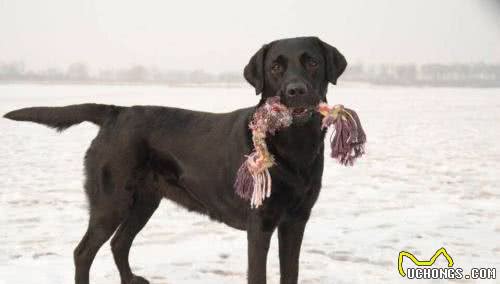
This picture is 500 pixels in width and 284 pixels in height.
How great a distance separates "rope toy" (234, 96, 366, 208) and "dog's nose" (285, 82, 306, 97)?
0.14 meters

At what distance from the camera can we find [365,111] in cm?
2236

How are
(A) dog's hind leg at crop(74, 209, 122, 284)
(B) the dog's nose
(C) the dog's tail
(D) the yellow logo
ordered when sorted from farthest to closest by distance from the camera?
(D) the yellow logo
(C) the dog's tail
(A) dog's hind leg at crop(74, 209, 122, 284)
(B) the dog's nose

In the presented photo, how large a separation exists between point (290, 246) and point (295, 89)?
3.39 feet

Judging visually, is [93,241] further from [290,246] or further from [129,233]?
[290,246]

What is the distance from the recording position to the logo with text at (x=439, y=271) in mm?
4262

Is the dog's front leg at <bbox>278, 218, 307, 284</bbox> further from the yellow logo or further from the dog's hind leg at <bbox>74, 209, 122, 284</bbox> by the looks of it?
the dog's hind leg at <bbox>74, 209, 122, 284</bbox>

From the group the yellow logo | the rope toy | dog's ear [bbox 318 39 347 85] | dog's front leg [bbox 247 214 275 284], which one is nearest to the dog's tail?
the rope toy

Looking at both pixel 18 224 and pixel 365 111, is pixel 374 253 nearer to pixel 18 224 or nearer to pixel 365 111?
pixel 18 224

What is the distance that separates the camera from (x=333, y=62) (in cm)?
362

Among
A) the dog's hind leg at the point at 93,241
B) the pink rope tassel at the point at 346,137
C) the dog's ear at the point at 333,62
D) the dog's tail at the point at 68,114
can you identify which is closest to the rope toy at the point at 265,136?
the pink rope tassel at the point at 346,137

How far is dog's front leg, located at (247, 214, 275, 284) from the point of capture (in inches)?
136

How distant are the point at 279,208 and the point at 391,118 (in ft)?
54.0

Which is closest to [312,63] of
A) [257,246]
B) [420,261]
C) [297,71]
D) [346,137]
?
[297,71]

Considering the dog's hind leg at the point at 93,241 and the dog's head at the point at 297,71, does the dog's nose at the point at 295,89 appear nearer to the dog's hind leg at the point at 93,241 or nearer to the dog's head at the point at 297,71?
the dog's head at the point at 297,71
